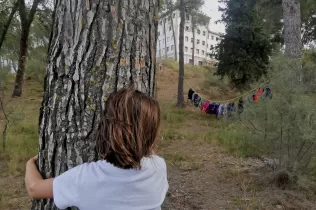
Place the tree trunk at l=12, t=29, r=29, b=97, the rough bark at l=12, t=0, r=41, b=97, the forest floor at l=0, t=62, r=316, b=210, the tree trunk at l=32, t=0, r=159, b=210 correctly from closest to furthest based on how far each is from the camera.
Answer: the tree trunk at l=32, t=0, r=159, b=210
the forest floor at l=0, t=62, r=316, b=210
the rough bark at l=12, t=0, r=41, b=97
the tree trunk at l=12, t=29, r=29, b=97

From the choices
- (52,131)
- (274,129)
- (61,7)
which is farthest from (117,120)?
(274,129)

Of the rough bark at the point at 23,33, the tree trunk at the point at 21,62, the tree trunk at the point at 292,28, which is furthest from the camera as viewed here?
the tree trunk at the point at 21,62

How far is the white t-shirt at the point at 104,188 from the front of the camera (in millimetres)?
1118

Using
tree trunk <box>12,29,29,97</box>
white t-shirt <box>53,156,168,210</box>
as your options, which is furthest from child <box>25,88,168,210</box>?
tree trunk <box>12,29,29,97</box>

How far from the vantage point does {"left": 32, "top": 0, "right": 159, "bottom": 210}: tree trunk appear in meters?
1.47

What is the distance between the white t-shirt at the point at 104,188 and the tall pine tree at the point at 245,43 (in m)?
11.6

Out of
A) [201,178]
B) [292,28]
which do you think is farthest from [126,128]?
[292,28]

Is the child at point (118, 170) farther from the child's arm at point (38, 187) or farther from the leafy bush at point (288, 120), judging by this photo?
the leafy bush at point (288, 120)

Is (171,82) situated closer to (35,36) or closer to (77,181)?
(35,36)

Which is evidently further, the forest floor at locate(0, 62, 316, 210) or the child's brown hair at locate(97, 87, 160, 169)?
the forest floor at locate(0, 62, 316, 210)

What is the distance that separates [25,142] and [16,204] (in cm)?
283

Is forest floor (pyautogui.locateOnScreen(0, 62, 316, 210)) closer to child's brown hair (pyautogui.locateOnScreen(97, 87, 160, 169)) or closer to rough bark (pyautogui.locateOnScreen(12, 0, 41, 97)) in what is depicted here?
child's brown hair (pyautogui.locateOnScreen(97, 87, 160, 169))

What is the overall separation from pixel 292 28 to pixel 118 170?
21.0ft

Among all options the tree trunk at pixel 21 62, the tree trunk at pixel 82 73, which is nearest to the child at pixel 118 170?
the tree trunk at pixel 82 73
